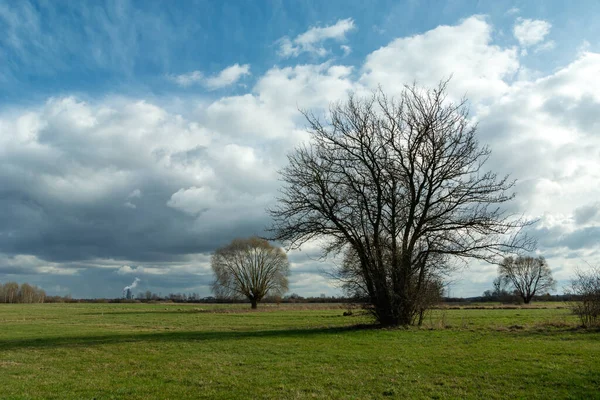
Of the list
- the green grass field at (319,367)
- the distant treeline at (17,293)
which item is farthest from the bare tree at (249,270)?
the distant treeline at (17,293)

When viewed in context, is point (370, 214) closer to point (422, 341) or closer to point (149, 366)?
point (422, 341)

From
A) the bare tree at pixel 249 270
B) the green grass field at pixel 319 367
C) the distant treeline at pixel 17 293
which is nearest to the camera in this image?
the green grass field at pixel 319 367

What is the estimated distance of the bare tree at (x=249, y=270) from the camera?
7688cm

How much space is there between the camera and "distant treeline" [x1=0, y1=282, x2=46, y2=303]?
454ft

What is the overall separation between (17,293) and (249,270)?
10104cm

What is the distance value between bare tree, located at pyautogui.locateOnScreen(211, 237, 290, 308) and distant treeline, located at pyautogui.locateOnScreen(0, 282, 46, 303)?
9354 centimetres

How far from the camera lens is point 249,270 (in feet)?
257

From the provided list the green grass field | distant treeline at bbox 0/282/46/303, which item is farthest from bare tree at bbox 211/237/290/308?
distant treeline at bbox 0/282/46/303

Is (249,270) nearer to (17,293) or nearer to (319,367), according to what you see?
(319,367)

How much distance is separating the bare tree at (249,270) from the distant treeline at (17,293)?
307 feet

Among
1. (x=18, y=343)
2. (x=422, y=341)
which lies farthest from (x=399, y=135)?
(x=18, y=343)

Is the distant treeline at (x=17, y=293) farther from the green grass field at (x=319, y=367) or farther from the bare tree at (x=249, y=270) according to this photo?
the green grass field at (x=319, y=367)

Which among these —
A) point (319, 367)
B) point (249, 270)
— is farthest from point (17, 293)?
point (319, 367)

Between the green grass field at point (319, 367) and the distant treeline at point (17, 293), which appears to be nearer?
the green grass field at point (319, 367)
